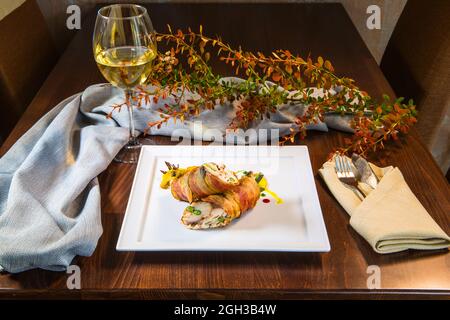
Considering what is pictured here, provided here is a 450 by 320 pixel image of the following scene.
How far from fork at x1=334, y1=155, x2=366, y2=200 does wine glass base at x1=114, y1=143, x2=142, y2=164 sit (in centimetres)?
35

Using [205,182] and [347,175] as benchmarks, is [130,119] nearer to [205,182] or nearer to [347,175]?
[205,182]

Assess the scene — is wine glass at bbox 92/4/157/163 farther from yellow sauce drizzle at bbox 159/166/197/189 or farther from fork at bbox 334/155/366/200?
fork at bbox 334/155/366/200

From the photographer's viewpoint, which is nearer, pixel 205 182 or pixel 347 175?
pixel 205 182

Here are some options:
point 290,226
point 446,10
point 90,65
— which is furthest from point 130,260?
point 446,10

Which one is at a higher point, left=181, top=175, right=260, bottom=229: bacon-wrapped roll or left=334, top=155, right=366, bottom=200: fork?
left=181, top=175, right=260, bottom=229: bacon-wrapped roll

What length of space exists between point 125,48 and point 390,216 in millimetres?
498

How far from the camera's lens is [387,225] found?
66 centimetres

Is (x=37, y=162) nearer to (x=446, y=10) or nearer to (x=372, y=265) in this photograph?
(x=372, y=265)

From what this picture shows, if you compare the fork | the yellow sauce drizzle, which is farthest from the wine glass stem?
the fork

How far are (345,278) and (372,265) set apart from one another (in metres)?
0.05

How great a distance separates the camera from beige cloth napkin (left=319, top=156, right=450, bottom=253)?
651 mm

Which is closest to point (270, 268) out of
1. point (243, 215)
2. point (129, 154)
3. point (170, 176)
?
point (243, 215)

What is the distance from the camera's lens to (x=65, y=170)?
31.3 inches

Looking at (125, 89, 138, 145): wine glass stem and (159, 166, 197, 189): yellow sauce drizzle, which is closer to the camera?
(159, 166, 197, 189): yellow sauce drizzle
